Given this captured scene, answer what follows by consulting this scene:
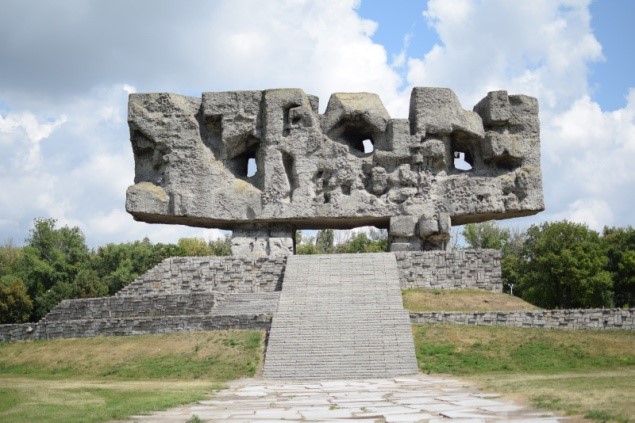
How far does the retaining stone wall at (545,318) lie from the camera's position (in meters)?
18.4

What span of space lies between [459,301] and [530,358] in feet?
14.6

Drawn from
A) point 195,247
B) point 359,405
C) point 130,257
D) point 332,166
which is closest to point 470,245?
point 195,247

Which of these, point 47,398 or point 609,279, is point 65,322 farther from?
point 609,279

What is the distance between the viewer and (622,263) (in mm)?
35594

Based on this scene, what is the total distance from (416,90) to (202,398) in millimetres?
14641

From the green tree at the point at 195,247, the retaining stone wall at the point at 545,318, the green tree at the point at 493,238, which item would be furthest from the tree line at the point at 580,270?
the green tree at the point at 195,247

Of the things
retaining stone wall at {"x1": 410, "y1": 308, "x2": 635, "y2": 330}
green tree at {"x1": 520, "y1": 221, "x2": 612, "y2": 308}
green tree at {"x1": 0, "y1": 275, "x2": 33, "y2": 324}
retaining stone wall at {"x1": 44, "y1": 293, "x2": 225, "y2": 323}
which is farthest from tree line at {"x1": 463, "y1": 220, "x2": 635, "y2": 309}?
green tree at {"x1": 0, "y1": 275, "x2": 33, "y2": 324}

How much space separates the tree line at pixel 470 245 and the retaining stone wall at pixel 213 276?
17004 millimetres

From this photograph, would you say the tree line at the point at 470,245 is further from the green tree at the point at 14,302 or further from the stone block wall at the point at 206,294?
the stone block wall at the point at 206,294

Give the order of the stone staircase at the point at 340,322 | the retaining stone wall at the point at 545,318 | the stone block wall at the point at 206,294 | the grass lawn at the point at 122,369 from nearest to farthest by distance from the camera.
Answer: the grass lawn at the point at 122,369
the stone staircase at the point at 340,322
the retaining stone wall at the point at 545,318
the stone block wall at the point at 206,294

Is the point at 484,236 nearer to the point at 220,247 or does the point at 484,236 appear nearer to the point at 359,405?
the point at 220,247

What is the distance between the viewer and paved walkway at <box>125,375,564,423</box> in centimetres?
866

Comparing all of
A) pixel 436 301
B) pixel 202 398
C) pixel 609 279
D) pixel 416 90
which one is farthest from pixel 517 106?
pixel 202 398

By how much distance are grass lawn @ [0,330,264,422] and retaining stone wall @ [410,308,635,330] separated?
4.44 m
